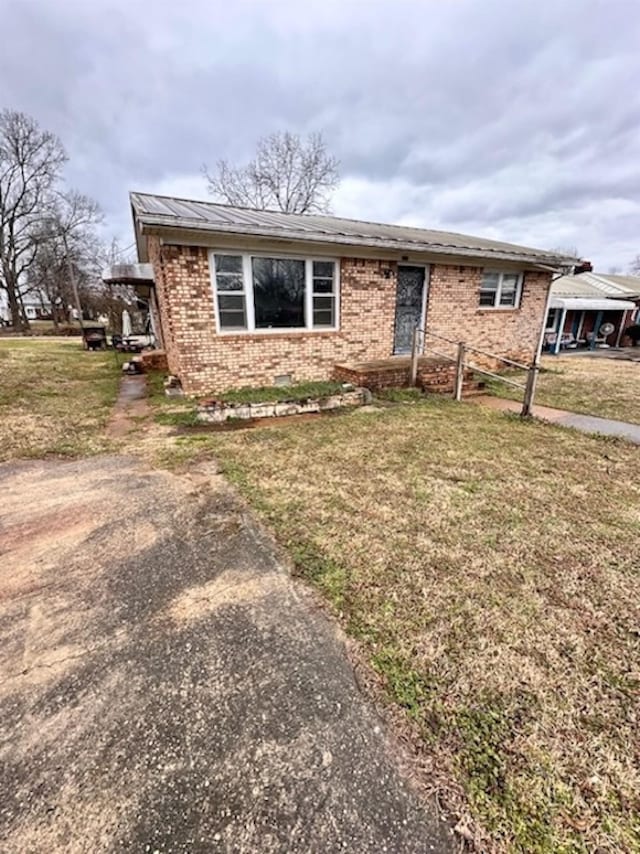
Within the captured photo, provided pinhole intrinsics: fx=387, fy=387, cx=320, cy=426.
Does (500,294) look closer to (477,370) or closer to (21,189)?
(477,370)

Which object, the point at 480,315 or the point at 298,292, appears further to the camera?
the point at 480,315

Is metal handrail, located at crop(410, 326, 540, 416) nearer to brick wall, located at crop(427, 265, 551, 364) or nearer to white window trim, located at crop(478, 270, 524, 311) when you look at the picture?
brick wall, located at crop(427, 265, 551, 364)

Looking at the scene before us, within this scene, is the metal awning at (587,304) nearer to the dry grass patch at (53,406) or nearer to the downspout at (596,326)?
the downspout at (596,326)

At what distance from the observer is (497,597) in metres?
2.35

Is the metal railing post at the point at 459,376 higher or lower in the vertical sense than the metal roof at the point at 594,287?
lower

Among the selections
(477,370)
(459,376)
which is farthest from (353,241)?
(477,370)

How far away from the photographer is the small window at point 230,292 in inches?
272

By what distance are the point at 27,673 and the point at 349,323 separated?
757 cm

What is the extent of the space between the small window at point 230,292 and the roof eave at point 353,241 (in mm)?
716

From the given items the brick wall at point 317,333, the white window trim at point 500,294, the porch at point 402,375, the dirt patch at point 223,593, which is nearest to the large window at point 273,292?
the brick wall at point 317,333

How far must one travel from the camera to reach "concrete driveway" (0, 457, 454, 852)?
4.18 feet

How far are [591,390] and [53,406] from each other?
36.1ft

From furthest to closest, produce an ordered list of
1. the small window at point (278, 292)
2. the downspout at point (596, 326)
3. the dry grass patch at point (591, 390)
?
the downspout at point (596, 326) < the small window at point (278, 292) < the dry grass patch at point (591, 390)

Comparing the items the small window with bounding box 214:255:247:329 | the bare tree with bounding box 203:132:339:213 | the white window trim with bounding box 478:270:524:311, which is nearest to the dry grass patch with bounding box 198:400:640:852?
the small window with bounding box 214:255:247:329
